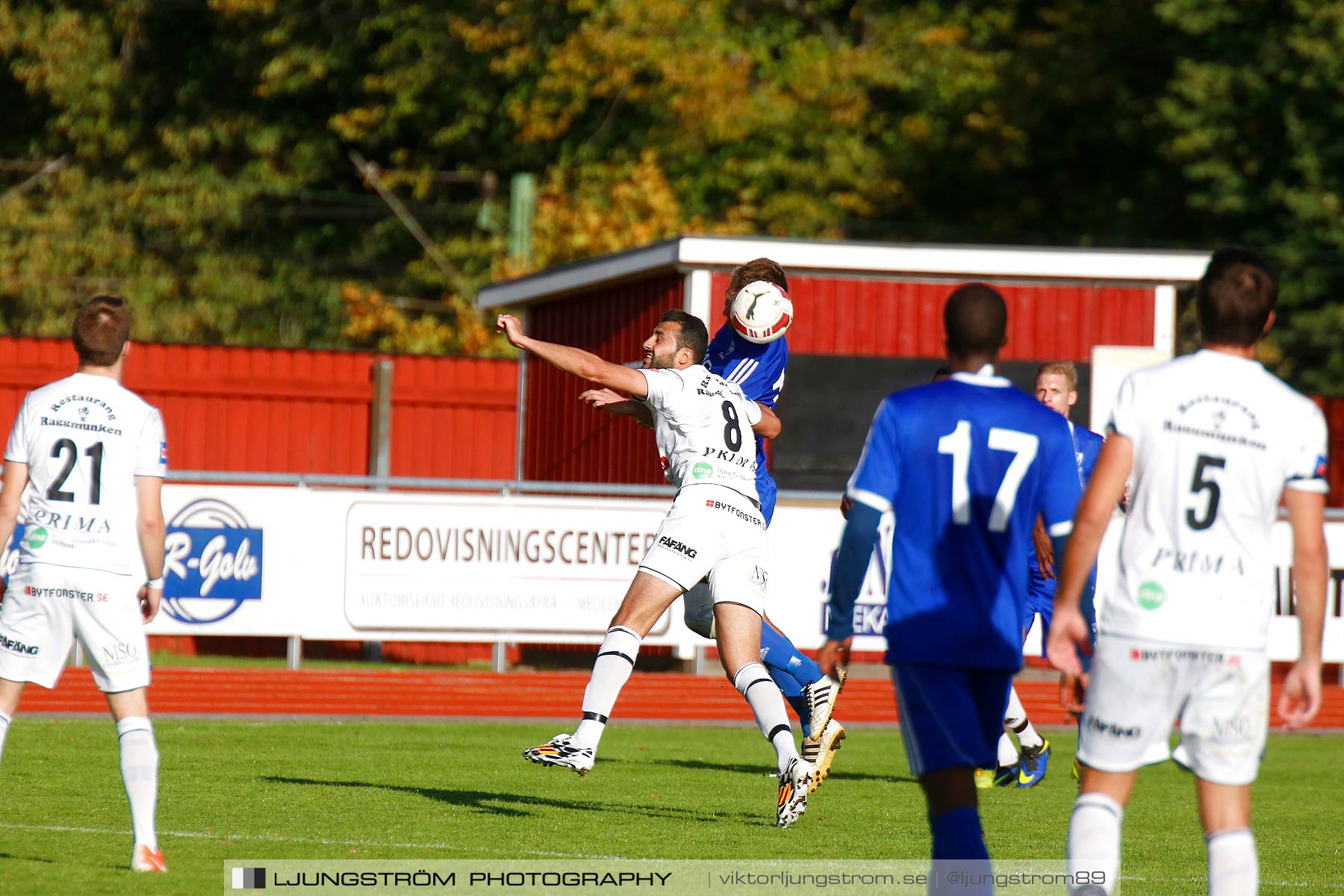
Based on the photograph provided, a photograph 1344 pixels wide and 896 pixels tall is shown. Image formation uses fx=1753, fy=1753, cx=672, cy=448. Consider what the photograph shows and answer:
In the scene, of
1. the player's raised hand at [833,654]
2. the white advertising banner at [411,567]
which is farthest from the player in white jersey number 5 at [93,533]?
the white advertising banner at [411,567]

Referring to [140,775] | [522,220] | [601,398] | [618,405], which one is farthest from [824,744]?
[522,220]

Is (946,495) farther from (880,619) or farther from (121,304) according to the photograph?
(880,619)

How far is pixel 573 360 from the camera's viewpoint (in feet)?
23.3

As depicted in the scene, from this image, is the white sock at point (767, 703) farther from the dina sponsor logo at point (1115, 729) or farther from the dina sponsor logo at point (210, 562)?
the dina sponsor logo at point (210, 562)

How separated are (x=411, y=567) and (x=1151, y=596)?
34.5 ft

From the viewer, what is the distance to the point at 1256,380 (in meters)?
4.71

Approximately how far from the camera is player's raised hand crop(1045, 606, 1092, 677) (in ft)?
15.6

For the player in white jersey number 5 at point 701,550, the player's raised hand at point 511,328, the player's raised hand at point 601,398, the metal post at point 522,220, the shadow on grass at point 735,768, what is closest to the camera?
the player's raised hand at point 511,328

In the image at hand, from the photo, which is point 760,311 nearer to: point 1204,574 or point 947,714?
point 947,714

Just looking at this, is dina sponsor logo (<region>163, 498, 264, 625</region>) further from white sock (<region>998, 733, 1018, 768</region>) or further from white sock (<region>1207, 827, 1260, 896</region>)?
white sock (<region>1207, 827, 1260, 896</region>)

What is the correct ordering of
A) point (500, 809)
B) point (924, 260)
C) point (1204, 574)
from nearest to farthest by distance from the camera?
point (1204, 574) < point (500, 809) < point (924, 260)

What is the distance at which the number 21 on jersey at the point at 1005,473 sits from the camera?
16.5 ft

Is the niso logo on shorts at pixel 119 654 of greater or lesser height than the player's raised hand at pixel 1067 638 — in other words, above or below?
below

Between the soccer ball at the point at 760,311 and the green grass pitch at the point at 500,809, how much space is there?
2.26 m
